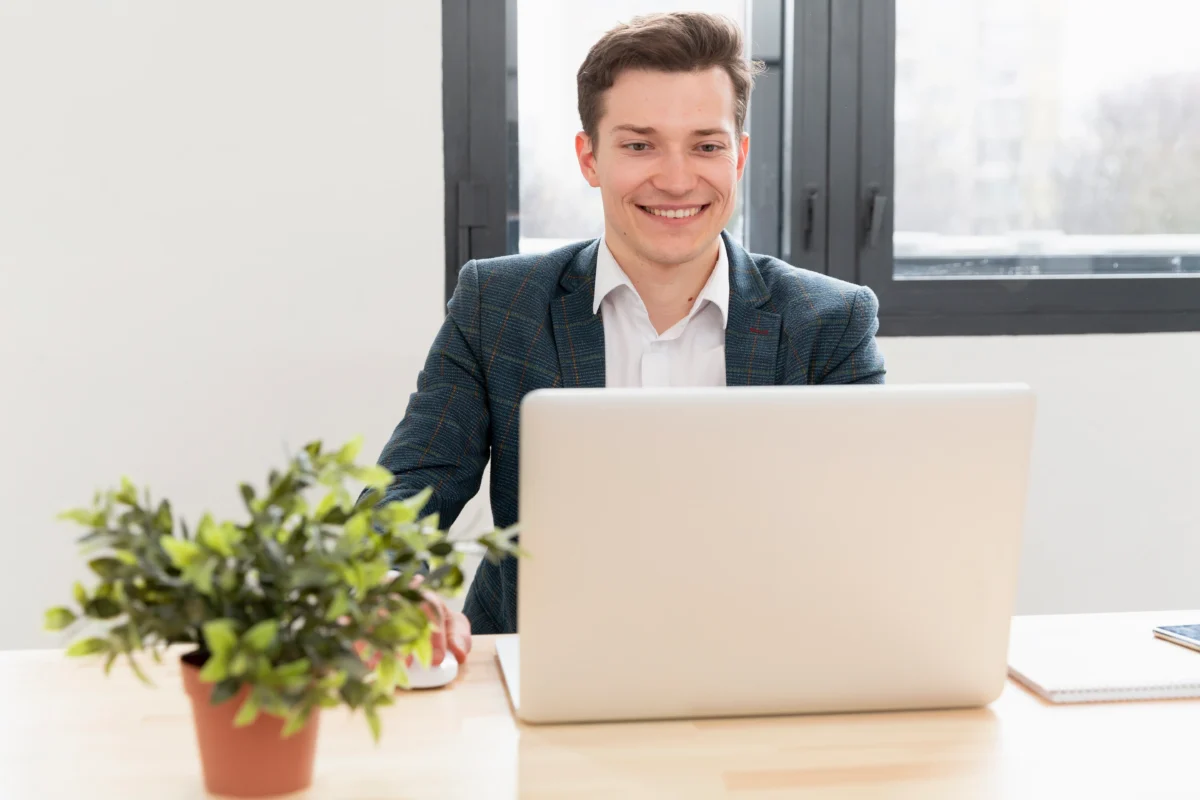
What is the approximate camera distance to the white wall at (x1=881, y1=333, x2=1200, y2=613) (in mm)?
2633

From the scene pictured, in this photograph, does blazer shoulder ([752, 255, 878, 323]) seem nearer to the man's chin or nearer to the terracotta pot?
the man's chin

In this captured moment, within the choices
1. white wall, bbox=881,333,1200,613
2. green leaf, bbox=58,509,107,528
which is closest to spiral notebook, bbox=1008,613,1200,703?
green leaf, bbox=58,509,107,528

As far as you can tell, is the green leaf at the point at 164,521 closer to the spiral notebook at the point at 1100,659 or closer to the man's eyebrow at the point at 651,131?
the spiral notebook at the point at 1100,659

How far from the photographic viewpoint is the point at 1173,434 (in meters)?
2.70

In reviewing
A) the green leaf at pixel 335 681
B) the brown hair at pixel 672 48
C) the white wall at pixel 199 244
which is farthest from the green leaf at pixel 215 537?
the white wall at pixel 199 244

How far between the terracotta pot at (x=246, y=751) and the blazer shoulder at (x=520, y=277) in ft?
3.12

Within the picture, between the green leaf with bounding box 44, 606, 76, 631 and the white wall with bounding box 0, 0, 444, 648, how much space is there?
1571mm

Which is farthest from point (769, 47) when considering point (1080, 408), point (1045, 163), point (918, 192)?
point (1080, 408)

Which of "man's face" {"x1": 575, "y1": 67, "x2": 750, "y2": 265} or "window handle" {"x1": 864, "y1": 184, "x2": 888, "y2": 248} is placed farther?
"window handle" {"x1": 864, "y1": 184, "x2": 888, "y2": 248}

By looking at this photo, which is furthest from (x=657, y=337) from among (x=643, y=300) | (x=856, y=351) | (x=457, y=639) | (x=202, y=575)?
(x=202, y=575)

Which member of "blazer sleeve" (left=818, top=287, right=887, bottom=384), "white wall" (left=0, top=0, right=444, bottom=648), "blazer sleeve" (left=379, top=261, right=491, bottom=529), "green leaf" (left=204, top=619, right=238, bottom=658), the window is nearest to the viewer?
"green leaf" (left=204, top=619, right=238, bottom=658)

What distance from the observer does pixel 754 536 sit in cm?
98

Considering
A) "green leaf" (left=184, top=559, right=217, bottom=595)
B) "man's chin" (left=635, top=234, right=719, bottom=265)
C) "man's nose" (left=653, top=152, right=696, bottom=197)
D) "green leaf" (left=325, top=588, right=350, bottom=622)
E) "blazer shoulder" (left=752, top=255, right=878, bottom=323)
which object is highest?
"man's nose" (left=653, top=152, right=696, bottom=197)

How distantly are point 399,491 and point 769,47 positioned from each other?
1516 millimetres
